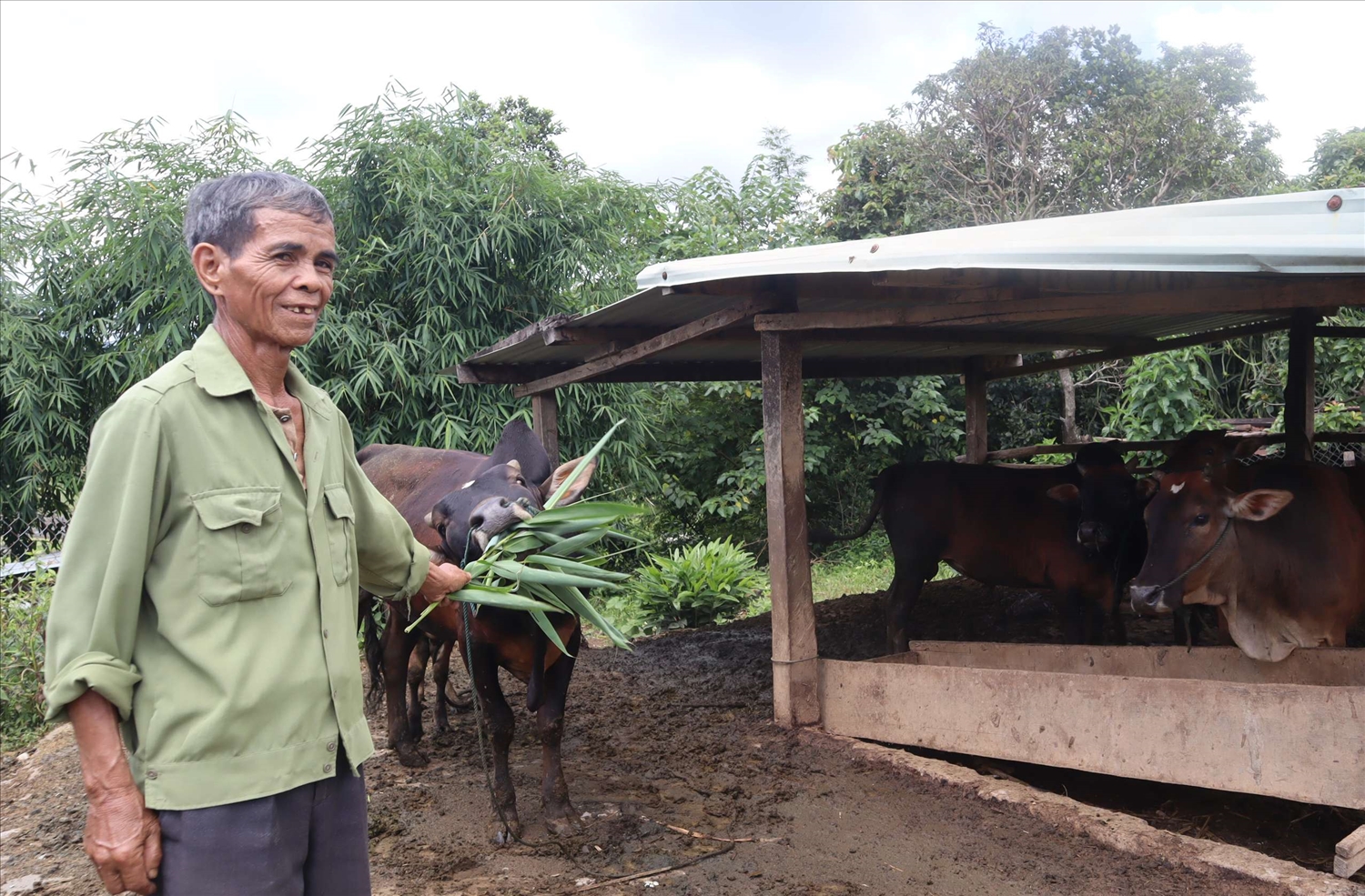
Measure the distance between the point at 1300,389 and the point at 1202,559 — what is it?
3003 mm

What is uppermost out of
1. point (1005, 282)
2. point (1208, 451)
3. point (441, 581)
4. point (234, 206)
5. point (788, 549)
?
point (1005, 282)

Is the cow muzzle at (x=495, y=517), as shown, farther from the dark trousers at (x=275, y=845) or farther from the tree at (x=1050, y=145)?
the tree at (x=1050, y=145)

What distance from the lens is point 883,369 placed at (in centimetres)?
804

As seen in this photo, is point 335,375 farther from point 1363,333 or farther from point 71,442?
point 1363,333

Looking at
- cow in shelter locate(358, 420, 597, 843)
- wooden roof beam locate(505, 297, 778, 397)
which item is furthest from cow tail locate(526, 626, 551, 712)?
wooden roof beam locate(505, 297, 778, 397)

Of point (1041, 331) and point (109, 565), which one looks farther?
point (1041, 331)

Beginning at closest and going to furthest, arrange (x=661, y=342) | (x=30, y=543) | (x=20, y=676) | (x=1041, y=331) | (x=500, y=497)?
(x=500, y=497) < (x=661, y=342) < (x=20, y=676) < (x=1041, y=331) < (x=30, y=543)

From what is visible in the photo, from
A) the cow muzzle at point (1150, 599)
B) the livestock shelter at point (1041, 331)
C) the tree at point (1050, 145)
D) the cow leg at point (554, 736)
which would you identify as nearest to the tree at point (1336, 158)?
the tree at point (1050, 145)

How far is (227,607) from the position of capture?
172cm

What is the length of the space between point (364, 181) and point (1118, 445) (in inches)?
256

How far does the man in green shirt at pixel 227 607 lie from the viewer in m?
1.62

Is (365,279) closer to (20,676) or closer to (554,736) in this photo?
(20,676)

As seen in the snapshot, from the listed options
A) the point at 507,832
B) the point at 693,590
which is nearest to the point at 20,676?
the point at 507,832

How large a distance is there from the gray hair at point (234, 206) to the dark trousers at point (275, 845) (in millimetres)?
982
